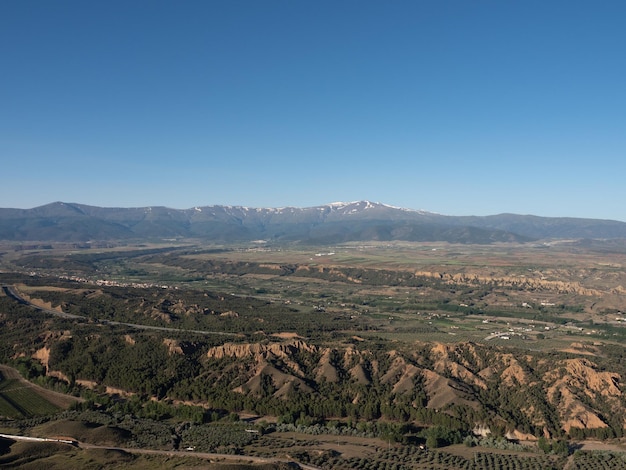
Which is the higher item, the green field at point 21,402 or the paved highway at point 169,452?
the paved highway at point 169,452

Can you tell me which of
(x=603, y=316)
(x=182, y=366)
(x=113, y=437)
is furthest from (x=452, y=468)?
(x=603, y=316)

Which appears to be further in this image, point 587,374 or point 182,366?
point 182,366

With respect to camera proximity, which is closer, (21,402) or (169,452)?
(169,452)

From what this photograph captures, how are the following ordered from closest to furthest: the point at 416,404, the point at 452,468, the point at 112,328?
the point at 452,468
the point at 416,404
the point at 112,328

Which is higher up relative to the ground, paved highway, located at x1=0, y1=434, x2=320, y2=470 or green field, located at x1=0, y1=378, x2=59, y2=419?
paved highway, located at x1=0, y1=434, x2=320, y2=470

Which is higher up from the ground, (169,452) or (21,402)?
(169,452)

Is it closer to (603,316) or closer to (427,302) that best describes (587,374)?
(603,316)

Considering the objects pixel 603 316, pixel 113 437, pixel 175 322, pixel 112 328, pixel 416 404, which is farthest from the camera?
pixel 603 316

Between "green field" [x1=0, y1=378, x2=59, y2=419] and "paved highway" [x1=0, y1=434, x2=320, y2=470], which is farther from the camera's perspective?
"green field" [x1=0, y1=378, x2=59, y2=419]

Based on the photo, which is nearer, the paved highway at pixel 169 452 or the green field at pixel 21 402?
the paved highway at pixel 169 452

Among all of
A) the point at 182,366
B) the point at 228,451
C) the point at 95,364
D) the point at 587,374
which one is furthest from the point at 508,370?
the point at 95,364
